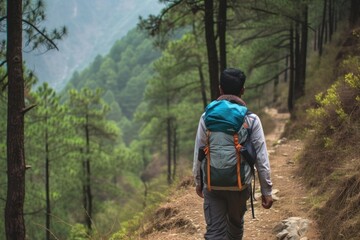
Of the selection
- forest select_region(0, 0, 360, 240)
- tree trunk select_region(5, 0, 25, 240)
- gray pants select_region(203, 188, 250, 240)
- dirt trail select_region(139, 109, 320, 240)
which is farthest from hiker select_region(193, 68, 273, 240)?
tree trunk select_region(5, 0, 25, 240)

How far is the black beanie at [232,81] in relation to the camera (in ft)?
10.9

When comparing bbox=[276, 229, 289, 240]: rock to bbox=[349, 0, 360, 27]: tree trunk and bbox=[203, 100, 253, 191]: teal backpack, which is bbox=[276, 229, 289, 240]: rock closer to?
bbox=[203, 100, 253, 191]: teal backpack

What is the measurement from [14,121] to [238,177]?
3.76m

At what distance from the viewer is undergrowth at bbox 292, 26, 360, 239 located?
4008 millimetres

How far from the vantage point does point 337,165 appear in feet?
17.4

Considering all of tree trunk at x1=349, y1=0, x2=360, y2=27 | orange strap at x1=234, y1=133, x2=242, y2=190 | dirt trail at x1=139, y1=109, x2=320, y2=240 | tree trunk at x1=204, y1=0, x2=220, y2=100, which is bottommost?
dirt trail at x1=139, y1=109, x2=320, y2=240

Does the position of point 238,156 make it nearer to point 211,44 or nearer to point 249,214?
point 249,214

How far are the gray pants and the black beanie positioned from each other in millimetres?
846

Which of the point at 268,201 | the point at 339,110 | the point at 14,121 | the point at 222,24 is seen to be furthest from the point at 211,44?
the point at 268,201

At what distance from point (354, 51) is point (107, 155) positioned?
49.8ft

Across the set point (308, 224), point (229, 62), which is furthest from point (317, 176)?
point (229, 62)

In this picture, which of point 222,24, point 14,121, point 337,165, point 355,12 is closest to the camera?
point 337,165

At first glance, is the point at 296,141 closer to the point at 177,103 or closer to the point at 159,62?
the point at 159,62

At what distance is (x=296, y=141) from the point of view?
1062 centimetres
